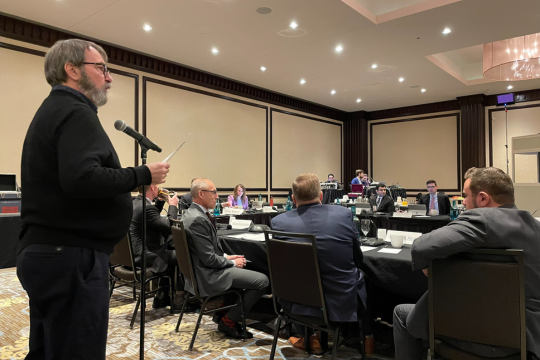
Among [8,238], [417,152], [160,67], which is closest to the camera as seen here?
[8,238]

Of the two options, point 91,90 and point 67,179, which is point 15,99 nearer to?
point 91,90

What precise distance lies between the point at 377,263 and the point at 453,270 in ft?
2.54

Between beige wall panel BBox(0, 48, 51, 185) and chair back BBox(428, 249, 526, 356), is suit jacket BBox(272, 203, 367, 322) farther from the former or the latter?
beige wall panel BBox(0, 48, 51, 185)

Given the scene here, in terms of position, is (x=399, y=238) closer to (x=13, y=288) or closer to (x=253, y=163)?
(x=13, y=288)

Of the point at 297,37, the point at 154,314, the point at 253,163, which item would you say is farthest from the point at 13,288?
the point at 253,163

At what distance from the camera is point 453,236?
142 cm

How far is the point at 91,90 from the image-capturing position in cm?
129

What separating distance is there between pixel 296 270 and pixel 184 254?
0.90 meters

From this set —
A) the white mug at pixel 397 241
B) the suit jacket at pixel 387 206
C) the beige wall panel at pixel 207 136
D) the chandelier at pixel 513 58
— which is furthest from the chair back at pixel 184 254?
the chandelier at pixel 513 58

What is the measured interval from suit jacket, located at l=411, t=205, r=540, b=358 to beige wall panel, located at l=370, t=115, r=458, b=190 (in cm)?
1026

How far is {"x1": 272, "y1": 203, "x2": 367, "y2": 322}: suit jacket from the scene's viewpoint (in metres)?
2.05

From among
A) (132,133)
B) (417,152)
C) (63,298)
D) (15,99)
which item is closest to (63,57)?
(132,133)

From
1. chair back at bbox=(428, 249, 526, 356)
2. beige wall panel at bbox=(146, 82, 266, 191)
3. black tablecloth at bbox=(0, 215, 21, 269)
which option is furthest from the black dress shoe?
beige wall panel at bbox=(146, 82, 266, 191)

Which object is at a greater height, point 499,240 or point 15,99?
point 15,99
